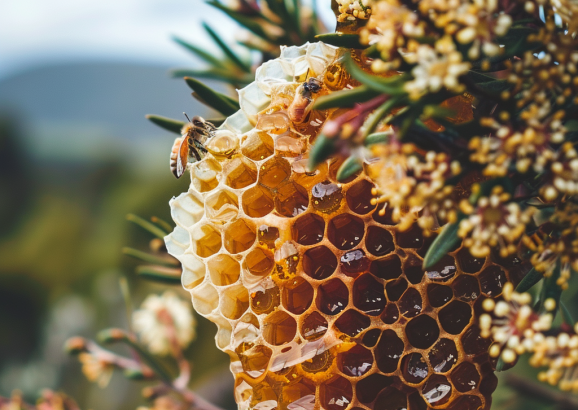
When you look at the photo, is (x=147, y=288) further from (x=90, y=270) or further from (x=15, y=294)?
(x=15, y=294)

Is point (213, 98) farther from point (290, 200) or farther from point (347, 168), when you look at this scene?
point (347, 168)

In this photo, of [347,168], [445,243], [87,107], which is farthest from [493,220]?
[87,107]

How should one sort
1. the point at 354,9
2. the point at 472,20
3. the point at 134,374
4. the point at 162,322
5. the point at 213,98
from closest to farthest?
the point at 472,20 < the point at 354,9 < the point at 213,98 < the point at 134,374 < the point at 162,322

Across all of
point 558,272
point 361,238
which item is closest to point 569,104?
point 558,272

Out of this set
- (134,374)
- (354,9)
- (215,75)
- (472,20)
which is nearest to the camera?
(472,20)

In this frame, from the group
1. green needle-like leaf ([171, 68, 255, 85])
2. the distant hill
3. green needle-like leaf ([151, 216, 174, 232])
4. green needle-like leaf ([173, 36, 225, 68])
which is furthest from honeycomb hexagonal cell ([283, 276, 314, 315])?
the distant hill

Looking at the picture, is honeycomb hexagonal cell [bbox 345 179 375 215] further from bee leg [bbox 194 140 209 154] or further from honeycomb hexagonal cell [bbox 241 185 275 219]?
bee leg [bbox 194 140 209 154]
